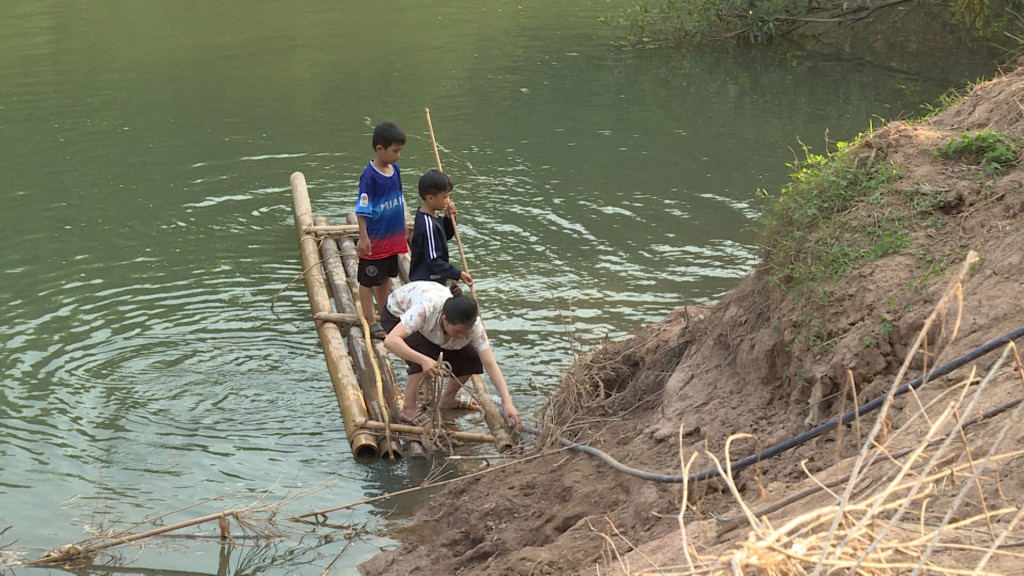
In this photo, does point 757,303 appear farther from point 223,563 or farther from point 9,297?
point 9,297

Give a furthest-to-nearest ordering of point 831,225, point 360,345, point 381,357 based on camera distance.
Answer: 1. point 360,345
2. point 381,357
3. point 831,225

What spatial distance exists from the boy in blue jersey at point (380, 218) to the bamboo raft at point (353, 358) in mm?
239

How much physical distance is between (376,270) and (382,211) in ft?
1.39

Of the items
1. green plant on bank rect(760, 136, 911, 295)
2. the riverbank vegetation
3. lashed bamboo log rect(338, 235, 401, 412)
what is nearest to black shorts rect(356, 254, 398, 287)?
lashed bamboo log rect(338, 235, 401, 412)

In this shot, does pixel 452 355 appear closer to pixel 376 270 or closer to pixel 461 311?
pixel 461 311

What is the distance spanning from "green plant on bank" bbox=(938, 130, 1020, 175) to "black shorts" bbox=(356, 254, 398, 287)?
11.9 feet

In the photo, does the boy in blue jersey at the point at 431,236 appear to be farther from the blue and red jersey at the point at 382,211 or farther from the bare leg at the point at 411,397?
the bare leg at the point at 411,397

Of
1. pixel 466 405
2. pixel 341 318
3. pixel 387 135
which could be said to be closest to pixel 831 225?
pixel 466 405

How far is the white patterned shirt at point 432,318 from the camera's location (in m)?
6.03

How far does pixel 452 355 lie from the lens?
20.5 ft

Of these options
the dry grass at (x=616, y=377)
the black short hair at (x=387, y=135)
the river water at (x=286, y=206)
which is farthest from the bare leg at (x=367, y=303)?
the dry grass at (x=616, y=377)

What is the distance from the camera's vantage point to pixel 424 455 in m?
6.18

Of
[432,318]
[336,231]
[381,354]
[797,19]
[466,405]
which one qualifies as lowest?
[466,405]

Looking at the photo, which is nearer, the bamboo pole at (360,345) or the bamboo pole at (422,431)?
the bamboo pole at (422,431)
